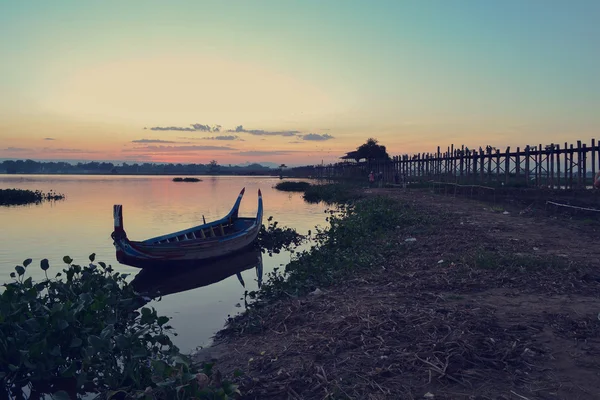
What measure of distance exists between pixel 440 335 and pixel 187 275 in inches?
378

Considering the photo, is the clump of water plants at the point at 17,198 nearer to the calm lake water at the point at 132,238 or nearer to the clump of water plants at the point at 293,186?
the calm lake water at the point at 132,238

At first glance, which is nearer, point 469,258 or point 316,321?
point 316,321

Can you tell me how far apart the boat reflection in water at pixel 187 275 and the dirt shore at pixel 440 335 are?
532 cm

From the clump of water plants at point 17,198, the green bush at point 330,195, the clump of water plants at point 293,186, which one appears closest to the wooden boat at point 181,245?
the green bush at point 330,195

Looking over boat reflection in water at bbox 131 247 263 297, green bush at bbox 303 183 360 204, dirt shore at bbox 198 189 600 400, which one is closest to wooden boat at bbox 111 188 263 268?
boat reflection in water at bbox 131 247 263 297

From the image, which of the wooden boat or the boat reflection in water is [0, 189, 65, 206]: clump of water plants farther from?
the boat reflection in water

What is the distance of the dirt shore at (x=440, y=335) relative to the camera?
4.25m

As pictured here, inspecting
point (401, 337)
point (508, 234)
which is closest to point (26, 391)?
point (401, 337)

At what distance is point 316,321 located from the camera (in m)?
6.34

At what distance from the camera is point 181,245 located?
42.7 feet

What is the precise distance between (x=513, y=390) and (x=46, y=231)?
2217 cm

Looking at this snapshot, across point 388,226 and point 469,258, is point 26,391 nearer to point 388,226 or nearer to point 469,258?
point 469,258

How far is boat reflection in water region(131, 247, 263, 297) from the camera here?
12.1 metres

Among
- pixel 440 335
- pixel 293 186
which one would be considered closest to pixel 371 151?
pixel 293 186
